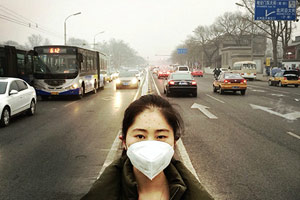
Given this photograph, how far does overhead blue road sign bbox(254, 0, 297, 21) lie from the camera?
2994 centimetres

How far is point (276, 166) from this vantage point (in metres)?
5.53

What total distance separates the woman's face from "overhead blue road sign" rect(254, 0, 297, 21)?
31.9 m

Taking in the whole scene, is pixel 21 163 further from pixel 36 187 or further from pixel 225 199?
pixel 225 199

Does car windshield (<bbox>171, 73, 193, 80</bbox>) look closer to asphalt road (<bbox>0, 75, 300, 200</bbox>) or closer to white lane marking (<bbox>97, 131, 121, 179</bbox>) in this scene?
asphalt road (<bbox>0, 75, 300, 200</bbox>)

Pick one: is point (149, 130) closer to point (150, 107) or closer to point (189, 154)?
point (150, 107)

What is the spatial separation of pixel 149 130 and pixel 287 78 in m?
31.6

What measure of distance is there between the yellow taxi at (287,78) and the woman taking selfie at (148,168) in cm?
3087

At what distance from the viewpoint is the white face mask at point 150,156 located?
1.49 m

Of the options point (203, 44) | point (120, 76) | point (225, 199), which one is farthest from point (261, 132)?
point (203, 44)

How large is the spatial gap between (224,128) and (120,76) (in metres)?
20.3

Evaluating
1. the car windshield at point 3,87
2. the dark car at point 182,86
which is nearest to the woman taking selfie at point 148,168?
the car windshield at point 3,87

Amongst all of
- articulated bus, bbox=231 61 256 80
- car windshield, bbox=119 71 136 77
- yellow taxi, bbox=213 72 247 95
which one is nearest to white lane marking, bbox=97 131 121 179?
yellow taxi, bbox=213 72 247 95

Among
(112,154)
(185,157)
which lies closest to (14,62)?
(112,154)

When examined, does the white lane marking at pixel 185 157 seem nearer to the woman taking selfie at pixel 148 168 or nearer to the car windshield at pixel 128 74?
the woman taking selfie at pixel 148 168
